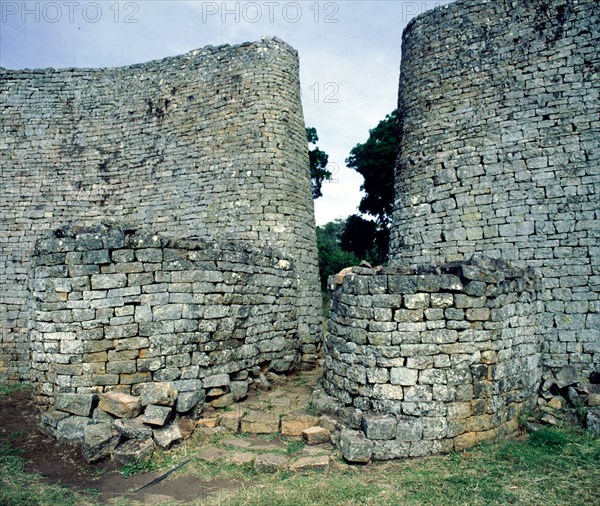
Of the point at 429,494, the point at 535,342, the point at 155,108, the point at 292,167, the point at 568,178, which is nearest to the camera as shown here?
the point at 429,494

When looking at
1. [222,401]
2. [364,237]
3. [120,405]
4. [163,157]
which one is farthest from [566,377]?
[364,237]

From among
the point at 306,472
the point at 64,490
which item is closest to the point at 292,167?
the point at 306,472

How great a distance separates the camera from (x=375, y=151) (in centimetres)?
2078

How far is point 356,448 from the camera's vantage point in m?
5.16

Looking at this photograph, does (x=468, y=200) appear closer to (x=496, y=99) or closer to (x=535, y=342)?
(x=496, y=99)

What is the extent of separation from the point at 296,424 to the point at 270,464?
1.00 meters

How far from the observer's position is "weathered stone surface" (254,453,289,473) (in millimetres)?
4961

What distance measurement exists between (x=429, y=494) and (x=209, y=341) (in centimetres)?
379

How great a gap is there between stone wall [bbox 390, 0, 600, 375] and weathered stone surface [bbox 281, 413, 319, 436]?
407 centimetres

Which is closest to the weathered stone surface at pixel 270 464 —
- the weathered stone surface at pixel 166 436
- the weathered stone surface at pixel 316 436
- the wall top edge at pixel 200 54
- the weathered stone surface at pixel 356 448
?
the weathered stone surface at pixel 316 436

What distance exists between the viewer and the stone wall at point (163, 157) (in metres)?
9.84

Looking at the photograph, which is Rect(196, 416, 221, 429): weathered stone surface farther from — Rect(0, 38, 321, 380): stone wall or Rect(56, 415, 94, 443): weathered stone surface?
Rect(0, 38, 321, 380): stone wall

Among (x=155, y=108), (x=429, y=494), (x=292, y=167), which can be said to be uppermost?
(x=155, y=108)

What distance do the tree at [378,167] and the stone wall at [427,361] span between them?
49.4 feet
